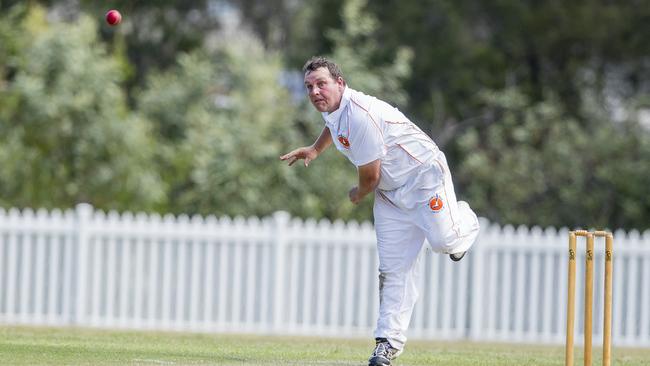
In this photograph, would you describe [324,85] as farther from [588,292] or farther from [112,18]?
[112,18]

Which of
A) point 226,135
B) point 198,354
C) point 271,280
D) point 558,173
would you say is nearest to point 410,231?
point 198,354

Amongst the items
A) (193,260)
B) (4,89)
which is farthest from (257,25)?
(193,260)

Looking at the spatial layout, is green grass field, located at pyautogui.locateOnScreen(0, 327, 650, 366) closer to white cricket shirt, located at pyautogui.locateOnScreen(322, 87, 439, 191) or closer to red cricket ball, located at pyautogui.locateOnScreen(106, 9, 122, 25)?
white cricket shirt, located at pyautogui.locateOnScreen(322, 87, 439, 191)

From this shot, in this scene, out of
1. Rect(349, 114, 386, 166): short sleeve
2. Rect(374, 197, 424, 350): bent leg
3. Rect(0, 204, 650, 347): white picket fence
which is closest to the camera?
Rect(349, 114, 386, 166): short sleeve

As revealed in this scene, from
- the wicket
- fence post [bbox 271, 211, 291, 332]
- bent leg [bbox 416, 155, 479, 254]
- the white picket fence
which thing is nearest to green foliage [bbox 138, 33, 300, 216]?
the white picket fence

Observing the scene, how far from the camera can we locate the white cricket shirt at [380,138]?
6.76 metres

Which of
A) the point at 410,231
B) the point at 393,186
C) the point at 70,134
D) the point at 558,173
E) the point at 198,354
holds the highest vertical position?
the point at 70,134

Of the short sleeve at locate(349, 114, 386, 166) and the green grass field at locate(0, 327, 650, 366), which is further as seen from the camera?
the green grass field at locate(0, 327, 650, 366)

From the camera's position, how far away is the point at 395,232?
284 inches

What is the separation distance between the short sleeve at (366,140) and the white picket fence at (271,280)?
5644 millimetres

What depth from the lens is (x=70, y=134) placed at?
16125 mm

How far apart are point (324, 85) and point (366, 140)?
1.26ft

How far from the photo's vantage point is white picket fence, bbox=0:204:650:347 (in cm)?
1246

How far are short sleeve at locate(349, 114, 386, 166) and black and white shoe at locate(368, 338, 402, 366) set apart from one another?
1.06m
